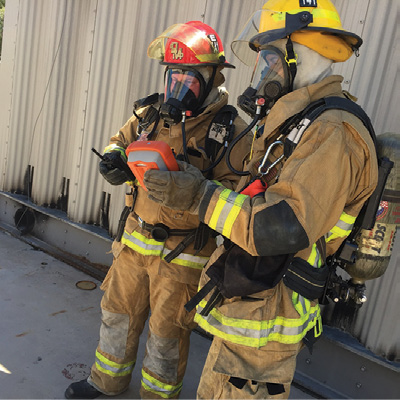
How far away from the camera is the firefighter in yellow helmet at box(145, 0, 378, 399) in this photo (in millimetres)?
1612

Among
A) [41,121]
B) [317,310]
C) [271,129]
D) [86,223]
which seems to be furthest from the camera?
[41,121]

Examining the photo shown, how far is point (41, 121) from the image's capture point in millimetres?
5094

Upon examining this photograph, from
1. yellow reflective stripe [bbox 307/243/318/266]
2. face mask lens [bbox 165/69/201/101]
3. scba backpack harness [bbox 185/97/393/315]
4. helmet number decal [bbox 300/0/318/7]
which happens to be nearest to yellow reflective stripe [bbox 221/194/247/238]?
scba backpack harness [bbox 185/97/393/315]

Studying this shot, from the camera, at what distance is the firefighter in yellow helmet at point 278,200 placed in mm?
1612

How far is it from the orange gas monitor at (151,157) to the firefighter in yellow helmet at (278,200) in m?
0.09

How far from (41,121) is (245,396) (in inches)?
166

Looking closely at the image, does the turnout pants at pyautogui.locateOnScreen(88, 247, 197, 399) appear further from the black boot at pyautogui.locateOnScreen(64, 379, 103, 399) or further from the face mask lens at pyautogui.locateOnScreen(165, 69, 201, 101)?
the face mask lens at pyautogui.locateOnScreen(165, 69, 201, 101)

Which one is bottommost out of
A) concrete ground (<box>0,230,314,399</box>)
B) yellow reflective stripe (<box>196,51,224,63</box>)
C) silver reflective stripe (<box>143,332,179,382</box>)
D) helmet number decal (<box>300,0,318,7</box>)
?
concrete ground (<box>0,230,314,399</box>)

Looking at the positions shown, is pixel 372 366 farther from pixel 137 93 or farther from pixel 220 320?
pixel 137 93

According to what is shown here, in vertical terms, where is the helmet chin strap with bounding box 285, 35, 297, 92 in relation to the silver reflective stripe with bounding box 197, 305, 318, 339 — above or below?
above

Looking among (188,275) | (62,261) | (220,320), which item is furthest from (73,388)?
(62,261)

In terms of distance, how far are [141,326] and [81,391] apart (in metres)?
0.54

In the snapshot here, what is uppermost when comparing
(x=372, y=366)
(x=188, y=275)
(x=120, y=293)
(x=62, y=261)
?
(x=188, y=275)

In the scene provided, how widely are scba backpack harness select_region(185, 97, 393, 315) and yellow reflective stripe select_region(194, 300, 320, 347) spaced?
86mm
